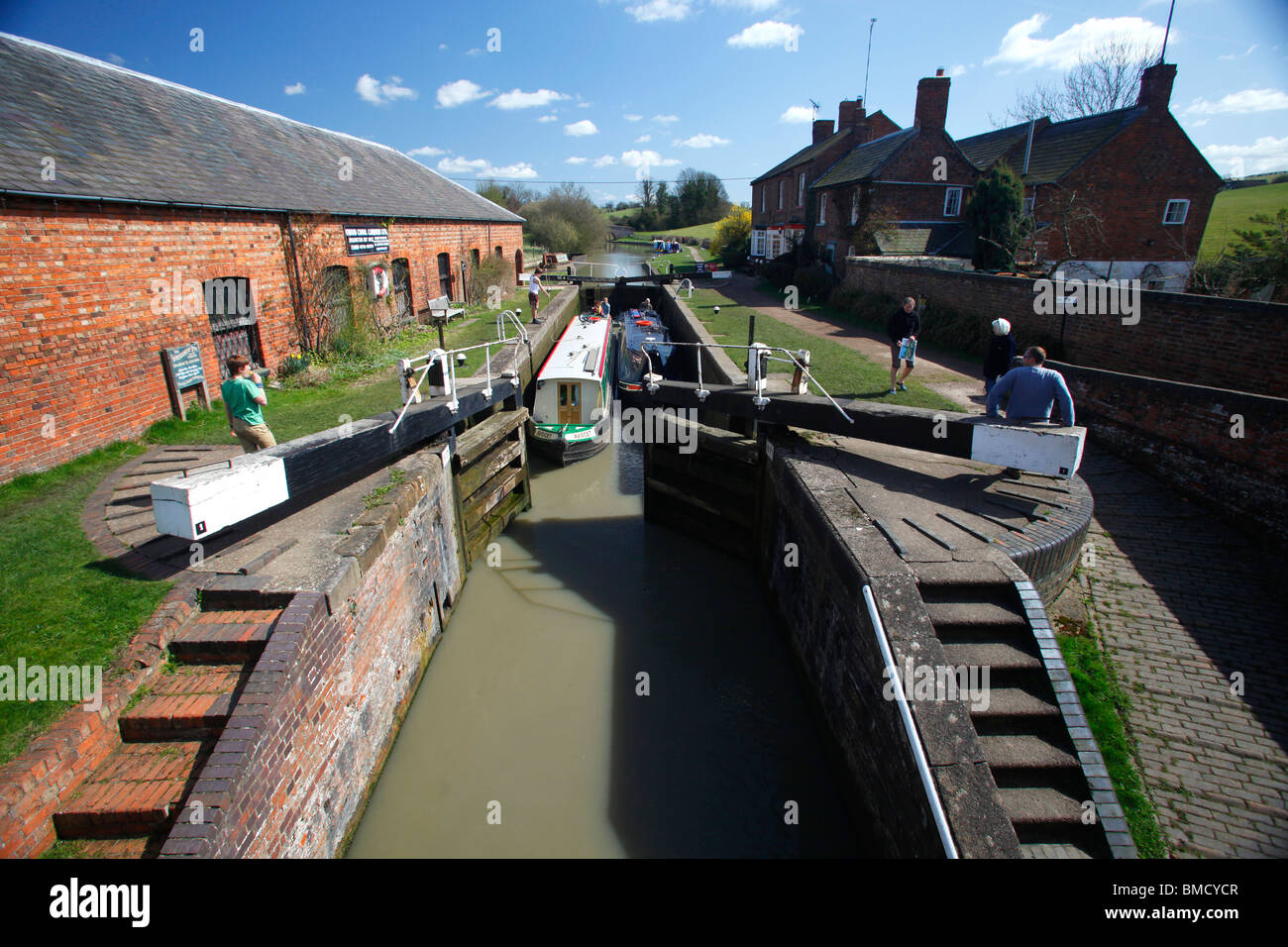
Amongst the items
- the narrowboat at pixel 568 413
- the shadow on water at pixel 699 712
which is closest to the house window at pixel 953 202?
the narrowboat at pixel 568 413

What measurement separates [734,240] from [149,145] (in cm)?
3928

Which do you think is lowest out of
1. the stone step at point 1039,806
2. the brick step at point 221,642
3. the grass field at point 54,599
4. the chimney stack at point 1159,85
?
the stone step at point 1039,806

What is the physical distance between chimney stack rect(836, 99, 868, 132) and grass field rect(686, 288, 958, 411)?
19357mm

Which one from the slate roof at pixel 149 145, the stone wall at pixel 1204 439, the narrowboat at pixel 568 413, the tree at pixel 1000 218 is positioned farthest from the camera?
the tree at pixel 1000 218

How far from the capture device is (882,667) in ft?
14.4

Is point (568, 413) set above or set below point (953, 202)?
below

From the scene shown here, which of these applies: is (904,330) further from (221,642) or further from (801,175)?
(801,175)

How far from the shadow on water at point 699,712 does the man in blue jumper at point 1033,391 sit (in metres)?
3.57

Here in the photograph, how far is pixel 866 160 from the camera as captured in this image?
26.6m

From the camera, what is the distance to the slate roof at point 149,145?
309 inches

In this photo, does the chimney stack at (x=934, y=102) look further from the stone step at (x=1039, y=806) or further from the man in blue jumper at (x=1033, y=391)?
the stone step at (x=1039, y=806)

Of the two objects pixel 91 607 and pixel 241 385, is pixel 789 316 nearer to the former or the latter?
pixel 241 385

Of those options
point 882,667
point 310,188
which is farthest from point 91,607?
point 310,188

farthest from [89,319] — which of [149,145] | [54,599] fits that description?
[54,599]
